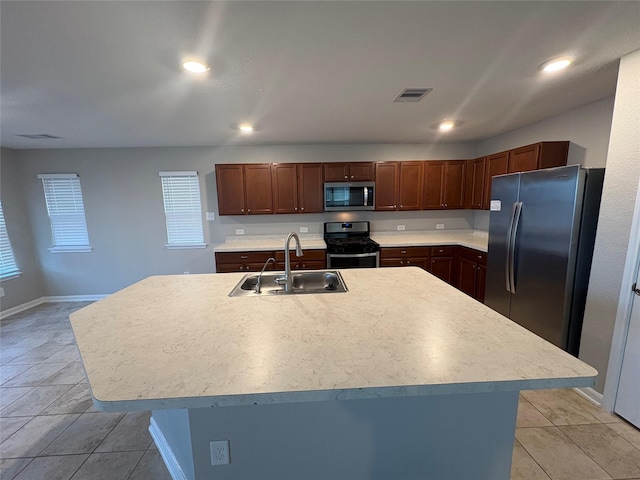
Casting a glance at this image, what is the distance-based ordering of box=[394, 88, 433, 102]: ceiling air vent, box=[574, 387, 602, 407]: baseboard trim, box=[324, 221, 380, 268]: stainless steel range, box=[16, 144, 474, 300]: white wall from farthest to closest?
box=[16, 144, 474, 300]: white wall, box=[324, 221, 380, 268]: stainless steel range, box=[394, 88, 433, 102]: ceiling air vent, box=[574, 387, 602, 407]: baseboard trim

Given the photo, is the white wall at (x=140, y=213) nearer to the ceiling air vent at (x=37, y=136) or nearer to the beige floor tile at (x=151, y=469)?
the ceiling air vent at (x=37, y=136)

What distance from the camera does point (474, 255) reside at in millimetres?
3588

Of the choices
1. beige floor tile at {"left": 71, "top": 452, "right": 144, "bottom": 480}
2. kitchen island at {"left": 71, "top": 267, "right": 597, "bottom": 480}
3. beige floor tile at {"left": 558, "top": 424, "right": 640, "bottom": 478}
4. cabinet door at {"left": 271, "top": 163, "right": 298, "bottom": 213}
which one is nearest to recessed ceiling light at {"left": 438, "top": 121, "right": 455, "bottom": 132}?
cabinet door at {"left": 271, "top": 163, "right": 298, "bottom": 213}

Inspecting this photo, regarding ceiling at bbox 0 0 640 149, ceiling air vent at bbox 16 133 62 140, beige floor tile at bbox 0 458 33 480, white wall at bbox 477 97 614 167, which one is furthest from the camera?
ceiling air vent at bbox 16 133 62 140

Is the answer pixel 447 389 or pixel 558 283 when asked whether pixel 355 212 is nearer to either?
pixel 558 283

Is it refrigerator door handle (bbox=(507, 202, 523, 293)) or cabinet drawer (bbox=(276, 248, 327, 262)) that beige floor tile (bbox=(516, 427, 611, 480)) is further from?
cabinet drawer (bbox=(276, 248, 327, 262))

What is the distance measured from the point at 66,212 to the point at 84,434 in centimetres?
393

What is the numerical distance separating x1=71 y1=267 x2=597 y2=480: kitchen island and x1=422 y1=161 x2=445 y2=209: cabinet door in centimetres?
294

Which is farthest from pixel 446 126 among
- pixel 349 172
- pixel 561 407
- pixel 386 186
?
pixel 561 407

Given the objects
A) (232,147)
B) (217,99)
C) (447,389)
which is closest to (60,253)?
(232,147)

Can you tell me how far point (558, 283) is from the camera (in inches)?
85.4

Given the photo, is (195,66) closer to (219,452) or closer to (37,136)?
(219,452)

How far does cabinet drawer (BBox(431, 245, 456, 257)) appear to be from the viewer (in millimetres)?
3889

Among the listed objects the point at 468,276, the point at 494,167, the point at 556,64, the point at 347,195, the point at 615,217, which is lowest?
the point at 468,276
